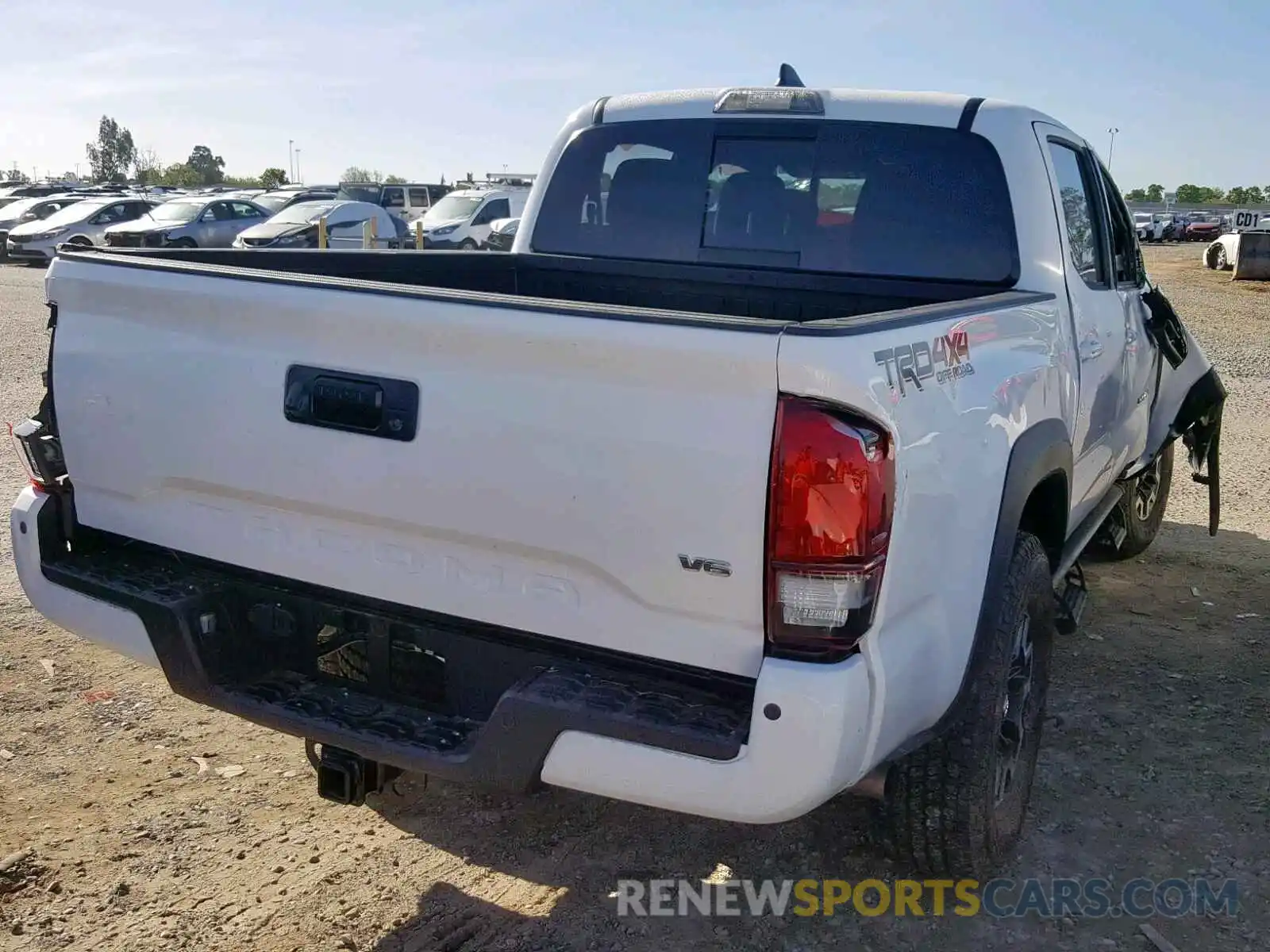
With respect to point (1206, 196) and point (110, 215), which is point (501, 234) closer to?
point (110, 215)

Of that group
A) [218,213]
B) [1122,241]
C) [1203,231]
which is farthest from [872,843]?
[1203,231]

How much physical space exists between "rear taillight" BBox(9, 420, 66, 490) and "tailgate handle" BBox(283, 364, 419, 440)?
885 millimetres

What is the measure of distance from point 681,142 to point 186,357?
2.15 m

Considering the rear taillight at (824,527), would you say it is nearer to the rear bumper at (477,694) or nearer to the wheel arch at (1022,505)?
the rear bumper at (477,694)

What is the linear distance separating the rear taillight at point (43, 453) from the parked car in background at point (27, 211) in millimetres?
29416

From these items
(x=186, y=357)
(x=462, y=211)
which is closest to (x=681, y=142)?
→ (x=186, y=357)

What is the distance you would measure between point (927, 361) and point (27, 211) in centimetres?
3308

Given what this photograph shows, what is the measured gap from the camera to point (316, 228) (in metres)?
22.7

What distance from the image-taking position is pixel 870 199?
3961 mm

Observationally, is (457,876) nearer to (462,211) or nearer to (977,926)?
(977,926)

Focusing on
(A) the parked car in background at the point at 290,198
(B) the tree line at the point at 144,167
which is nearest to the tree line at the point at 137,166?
(B) the tree line at the point at 144,167

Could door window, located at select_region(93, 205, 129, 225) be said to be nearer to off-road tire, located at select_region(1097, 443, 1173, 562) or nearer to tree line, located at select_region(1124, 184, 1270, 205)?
off-road tire, located at select_region(1097, 443, 1173, 562)

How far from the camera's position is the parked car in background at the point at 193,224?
23797mm

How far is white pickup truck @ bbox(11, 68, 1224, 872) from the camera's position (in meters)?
2.28
